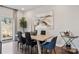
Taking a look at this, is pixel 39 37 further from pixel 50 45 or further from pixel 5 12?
pixel 5 12

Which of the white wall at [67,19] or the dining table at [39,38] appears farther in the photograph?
the dining table at [39,38]

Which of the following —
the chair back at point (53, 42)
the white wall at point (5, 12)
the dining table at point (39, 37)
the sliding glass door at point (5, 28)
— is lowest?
the chair back at point (53, 42)

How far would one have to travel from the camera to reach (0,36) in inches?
91.5

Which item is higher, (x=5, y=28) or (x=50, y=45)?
(x=5, y=28)

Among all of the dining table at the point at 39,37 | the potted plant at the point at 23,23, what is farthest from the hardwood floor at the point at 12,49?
the potted plant at the point at 23,23

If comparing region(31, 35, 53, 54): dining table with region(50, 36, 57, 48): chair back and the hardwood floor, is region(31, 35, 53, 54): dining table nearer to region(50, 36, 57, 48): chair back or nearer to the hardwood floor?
region(50, 36, 57, 48): chair back

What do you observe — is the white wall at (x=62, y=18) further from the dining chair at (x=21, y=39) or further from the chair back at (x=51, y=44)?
the dining chair at (x=21, y=39)

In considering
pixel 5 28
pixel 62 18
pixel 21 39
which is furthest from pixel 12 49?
pixel 62 18

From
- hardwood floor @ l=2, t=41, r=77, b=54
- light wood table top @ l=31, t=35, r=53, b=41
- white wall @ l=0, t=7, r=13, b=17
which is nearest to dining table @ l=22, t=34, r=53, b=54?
light wood table top @ l=31, t=35, r=53, b=41

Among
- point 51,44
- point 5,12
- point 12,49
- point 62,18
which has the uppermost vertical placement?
point 5,12

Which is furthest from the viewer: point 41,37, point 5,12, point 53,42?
point 41,37

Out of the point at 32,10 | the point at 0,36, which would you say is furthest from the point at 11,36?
the point at 32,10

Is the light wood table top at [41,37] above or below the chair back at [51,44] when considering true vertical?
above
